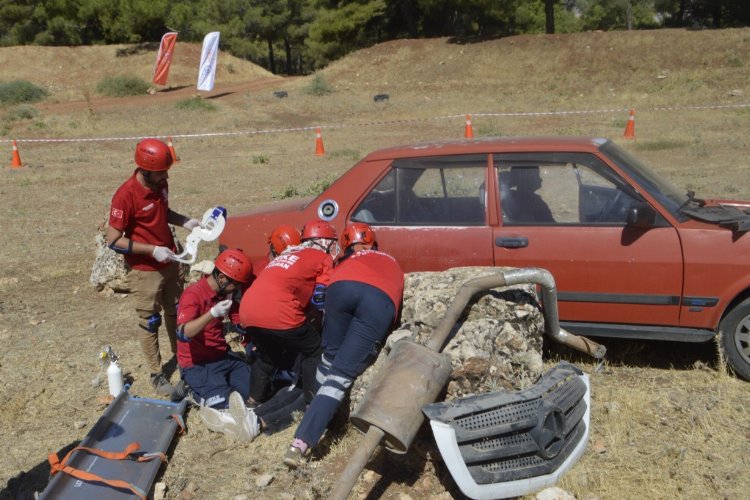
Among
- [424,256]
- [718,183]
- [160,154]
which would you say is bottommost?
[718,183]

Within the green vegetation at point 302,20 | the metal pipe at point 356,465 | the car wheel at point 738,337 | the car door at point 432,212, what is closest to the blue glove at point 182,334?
the car door at point 432,212

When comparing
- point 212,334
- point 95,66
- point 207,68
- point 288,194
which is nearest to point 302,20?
point 95,66

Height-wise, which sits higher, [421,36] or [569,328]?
[421,36]

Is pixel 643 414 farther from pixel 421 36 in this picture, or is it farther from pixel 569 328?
pixel 421 36

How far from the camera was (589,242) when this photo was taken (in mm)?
5023

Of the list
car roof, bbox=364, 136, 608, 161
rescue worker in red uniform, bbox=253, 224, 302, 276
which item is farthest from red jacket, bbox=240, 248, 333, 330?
car roof, bbox=364, 136, 608, 161

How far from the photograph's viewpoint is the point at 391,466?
438 centimetres

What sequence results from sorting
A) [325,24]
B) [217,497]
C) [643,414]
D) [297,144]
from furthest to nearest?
[325,24] → [297,144] → [643,414] → [217,497]

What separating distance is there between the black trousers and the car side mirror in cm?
215

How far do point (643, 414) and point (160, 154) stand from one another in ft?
11.6

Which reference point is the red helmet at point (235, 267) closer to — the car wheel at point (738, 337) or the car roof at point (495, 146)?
the car roof at point (495, 146)

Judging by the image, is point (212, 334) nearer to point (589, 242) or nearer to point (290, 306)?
point (290, 306)

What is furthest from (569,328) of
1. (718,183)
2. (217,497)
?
(718,183)

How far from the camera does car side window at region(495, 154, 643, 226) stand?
16.7ft
